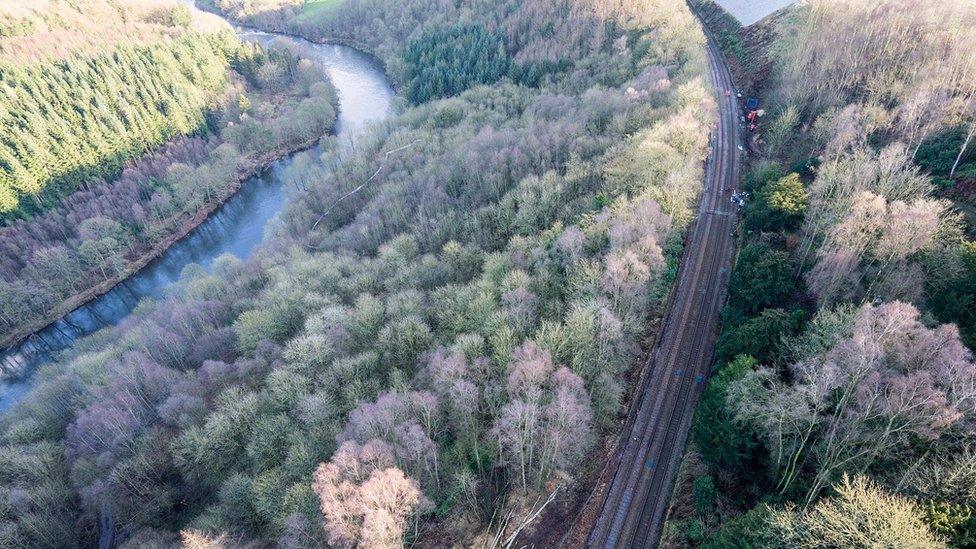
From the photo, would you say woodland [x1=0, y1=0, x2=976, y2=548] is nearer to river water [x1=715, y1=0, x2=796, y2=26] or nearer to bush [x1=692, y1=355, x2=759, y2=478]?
bush [x1=692, y1=355, x2=759, y2=478]

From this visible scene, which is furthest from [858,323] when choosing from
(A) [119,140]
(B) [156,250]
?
(A) [119,140]

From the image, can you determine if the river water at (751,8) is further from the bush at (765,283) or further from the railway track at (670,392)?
the bush at (765,283)

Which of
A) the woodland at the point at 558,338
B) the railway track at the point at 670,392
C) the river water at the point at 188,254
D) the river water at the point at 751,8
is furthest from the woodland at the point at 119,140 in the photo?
the river water at the point at 751,8

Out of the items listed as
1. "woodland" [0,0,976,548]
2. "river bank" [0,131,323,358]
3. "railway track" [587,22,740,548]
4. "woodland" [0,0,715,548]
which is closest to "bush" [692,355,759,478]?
"woodland" [0,0,976,548]

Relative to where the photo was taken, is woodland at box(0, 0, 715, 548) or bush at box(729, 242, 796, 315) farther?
bush at box(729, 242, 796, 315)

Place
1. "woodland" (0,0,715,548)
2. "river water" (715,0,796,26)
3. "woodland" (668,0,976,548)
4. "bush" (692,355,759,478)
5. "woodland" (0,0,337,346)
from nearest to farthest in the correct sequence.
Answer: "woodland" (668,0,976,548), "bush" (692,355,759,478), "woodland" (0,0,715,548), "woodland" (0,0,337,346), "river water" (715,0,796,26)

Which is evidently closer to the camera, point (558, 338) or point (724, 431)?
point (724, 431)

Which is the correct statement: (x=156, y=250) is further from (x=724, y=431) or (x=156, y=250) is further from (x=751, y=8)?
(x=751, y=8)
